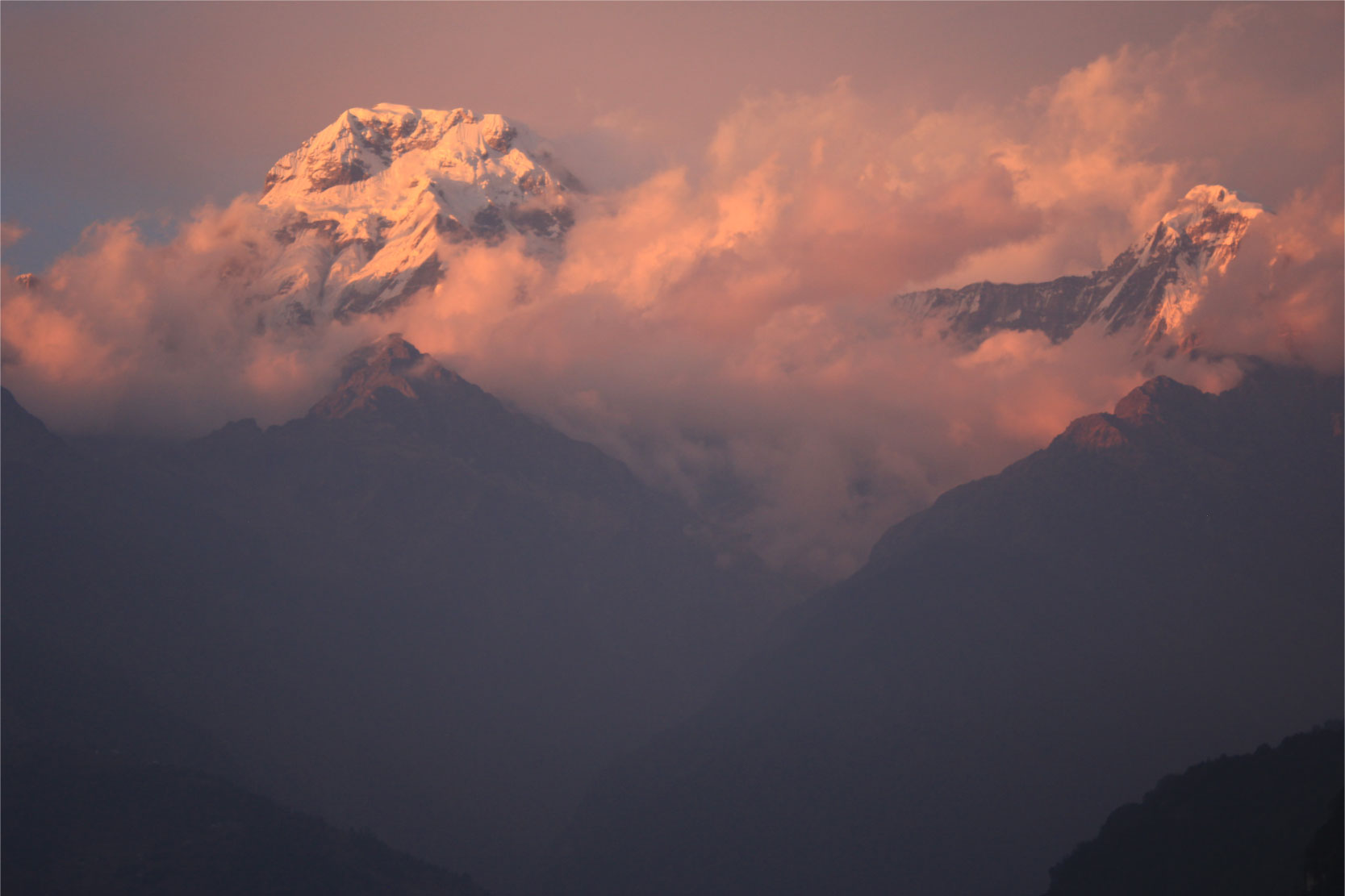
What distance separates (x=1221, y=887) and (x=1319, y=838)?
30.8 meters

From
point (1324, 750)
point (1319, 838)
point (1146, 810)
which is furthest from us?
point (1146, 810)

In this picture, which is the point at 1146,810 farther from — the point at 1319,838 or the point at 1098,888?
the point at 1319,838

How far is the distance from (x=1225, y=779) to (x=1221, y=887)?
26.1 meters

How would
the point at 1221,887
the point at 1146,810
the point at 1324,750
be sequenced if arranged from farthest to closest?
the point at 1146,810
the point at 1324,750
the point at 1221,887

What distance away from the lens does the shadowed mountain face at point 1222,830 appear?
5630 inches

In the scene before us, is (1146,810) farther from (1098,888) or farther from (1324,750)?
(1324,750)

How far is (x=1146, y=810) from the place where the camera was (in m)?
173

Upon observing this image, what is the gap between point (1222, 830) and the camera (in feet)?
512

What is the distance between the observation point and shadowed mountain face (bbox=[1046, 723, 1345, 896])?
143m

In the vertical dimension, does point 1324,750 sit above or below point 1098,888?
above

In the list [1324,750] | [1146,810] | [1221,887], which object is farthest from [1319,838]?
[1146,810]

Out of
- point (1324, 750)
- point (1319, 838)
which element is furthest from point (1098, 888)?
point (1319, 838)

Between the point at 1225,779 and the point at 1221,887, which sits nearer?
the point at 1221,887

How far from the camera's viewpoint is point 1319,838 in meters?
118
